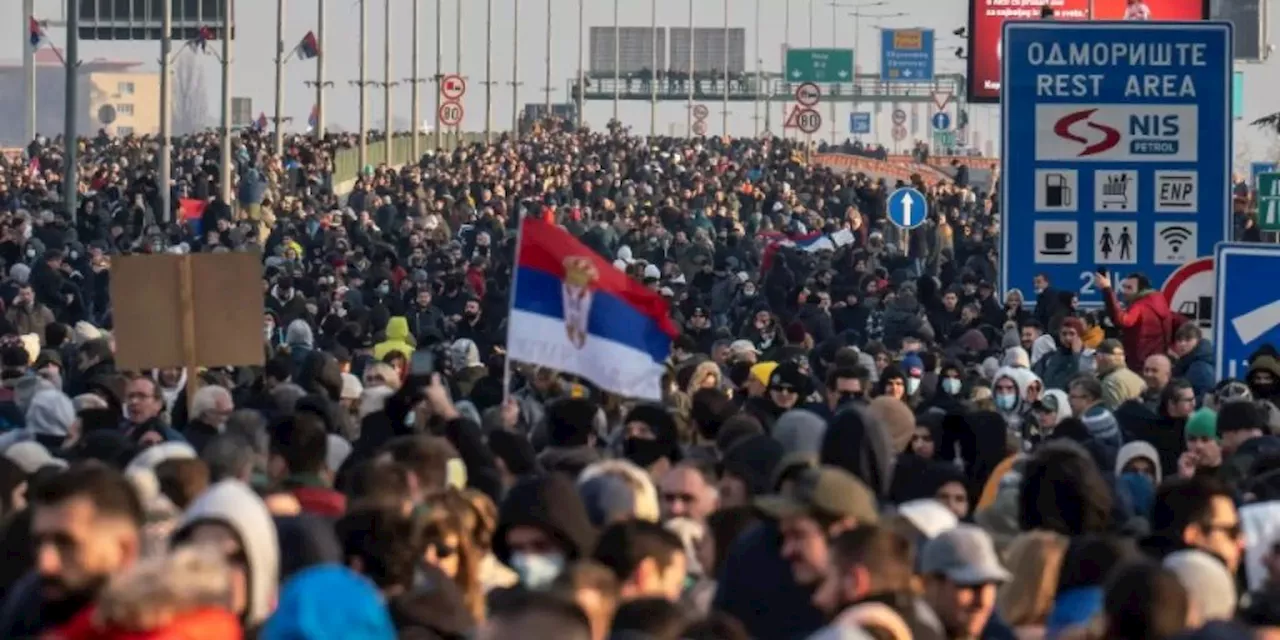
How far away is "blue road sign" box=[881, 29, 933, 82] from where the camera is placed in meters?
136

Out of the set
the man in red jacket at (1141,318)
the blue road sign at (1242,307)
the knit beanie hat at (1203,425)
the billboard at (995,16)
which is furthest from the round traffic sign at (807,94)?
the knit beanie hat at (1203,425)

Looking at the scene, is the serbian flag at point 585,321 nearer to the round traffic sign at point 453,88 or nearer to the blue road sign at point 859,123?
the round traffic sign at point 453,88

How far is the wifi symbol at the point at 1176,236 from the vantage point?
2158 cm

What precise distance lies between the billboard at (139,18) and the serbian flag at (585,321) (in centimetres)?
4920

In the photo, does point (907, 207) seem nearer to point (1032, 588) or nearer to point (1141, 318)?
point (1141, 318)

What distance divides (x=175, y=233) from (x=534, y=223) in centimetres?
2634

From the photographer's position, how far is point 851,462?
13102mm

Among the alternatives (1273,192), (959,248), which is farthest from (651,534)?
(959,248)

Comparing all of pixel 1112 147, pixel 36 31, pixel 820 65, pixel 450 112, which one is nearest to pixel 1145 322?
pixel 1112 147

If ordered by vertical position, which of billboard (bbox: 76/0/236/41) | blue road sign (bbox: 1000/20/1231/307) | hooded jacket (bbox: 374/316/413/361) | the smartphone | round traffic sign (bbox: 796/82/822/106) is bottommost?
hooded jacket (bbox: 374/316/413/361)

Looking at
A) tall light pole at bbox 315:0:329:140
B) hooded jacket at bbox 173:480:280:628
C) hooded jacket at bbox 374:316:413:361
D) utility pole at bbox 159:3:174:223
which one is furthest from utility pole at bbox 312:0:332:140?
hooded jacket at bbox 173:480:280:628

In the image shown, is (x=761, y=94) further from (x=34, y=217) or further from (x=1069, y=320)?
(x=1069, y=320)

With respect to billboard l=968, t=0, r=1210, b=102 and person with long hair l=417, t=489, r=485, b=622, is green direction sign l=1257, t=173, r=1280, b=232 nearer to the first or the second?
billboard l=968, t=0, r=1210, b=102

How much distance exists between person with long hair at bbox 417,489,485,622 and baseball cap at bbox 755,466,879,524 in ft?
2.58
